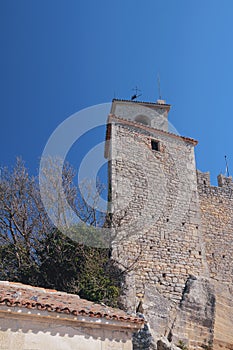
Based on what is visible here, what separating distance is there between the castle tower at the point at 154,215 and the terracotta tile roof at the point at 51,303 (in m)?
4.94

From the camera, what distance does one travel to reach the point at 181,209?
1673cm

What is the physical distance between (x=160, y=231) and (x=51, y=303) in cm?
874

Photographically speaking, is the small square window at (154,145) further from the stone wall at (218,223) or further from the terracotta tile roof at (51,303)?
the terracotta tile roof at (51,303)

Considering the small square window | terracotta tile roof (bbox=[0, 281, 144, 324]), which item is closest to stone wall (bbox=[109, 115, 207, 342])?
the small square window

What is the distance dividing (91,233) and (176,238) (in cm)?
379

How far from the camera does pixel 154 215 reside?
51.7ft

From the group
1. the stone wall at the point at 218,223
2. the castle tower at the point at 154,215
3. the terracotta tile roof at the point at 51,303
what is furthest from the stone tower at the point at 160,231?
the terracotta tile roof at the point at 51,303

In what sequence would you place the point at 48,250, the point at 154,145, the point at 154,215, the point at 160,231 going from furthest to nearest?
1. the point at 154,145
2. the point at 154,215
3. the point at 160,231
4. the point at 48,250

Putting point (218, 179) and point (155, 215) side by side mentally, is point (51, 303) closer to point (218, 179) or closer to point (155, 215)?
point (155, 215)

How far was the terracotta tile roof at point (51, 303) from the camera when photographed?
22.7ft

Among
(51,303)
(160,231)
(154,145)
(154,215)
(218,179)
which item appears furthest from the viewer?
(218,179)

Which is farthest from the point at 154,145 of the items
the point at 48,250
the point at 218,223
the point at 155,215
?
the point at 48,250

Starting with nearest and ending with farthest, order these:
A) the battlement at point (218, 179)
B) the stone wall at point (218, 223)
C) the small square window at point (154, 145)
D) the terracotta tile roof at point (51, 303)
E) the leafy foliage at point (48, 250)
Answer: the terracotta tile roof at point (51, 303) → the leafy foliage at point (48, 250) → the stone wall at point (218, 223) → the small square window at point (154, 145) → the battlement at point (218, 179)

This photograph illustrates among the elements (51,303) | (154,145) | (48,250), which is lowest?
(51,303)
